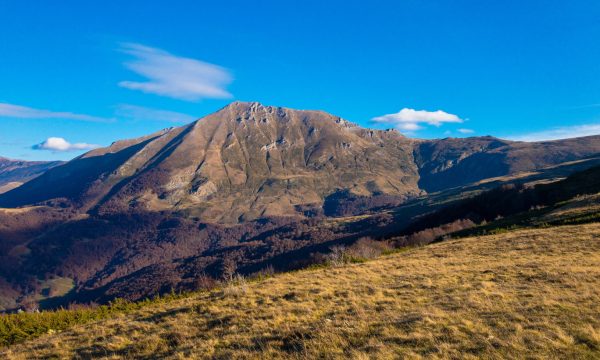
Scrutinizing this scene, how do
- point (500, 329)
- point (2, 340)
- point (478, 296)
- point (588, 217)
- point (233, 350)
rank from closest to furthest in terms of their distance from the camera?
point (500, 329) < point (233, 350) < point (478, 296) < point (2, 340) < point (588, 217)

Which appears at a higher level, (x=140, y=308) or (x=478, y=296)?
(x=478, y=296)

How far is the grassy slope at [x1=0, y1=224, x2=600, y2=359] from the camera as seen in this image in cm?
1203

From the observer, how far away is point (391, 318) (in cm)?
1543

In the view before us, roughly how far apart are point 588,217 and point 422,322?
38.1m

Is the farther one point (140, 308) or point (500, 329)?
point (140, 308)

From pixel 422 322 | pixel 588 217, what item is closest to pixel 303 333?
pixel 422 322

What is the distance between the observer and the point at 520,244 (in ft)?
107

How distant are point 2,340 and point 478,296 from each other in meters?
30.9

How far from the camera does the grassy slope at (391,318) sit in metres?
12.0

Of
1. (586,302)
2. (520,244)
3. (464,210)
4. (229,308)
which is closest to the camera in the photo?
(586,302)

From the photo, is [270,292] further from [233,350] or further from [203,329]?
[233,350]

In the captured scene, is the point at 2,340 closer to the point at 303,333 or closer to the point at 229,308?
the point at 229,308

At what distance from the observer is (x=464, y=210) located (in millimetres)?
125625

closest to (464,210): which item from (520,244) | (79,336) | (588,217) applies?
(588,217)
